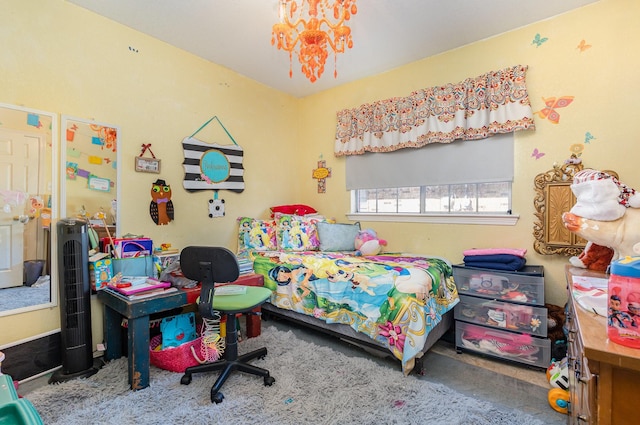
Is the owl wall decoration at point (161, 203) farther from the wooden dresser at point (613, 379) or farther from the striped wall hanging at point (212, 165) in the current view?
the wooden dresser at point (613, 379)

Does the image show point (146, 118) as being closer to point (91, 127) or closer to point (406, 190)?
point (91, 127)

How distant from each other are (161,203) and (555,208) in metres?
3.29

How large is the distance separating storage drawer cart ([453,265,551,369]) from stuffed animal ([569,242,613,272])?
1.51 feet

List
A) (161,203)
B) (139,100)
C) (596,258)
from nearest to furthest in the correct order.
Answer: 1. (596,258)
2. (139,100)
3. (161,203)

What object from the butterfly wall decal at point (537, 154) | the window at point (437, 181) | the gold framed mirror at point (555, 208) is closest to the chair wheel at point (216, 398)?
the window at point (437, 181)

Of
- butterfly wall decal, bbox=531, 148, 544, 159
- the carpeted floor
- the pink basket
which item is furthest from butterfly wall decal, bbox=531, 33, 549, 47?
the carpeted floor

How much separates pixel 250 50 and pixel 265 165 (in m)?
1.27

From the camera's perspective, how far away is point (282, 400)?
5.88ft

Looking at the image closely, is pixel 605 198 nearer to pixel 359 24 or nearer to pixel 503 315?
pixel 503 315

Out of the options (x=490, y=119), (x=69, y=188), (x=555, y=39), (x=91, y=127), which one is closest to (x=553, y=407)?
(x=490, y=119)

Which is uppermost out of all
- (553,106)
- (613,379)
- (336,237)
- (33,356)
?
(553,106)

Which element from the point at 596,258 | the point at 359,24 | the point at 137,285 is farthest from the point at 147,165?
the point at 596,258

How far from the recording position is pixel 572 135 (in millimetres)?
2346

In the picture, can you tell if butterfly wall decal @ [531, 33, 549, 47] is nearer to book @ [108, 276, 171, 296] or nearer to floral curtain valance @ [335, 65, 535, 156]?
floral curtain valance @ [335, 65, 535, 156]
